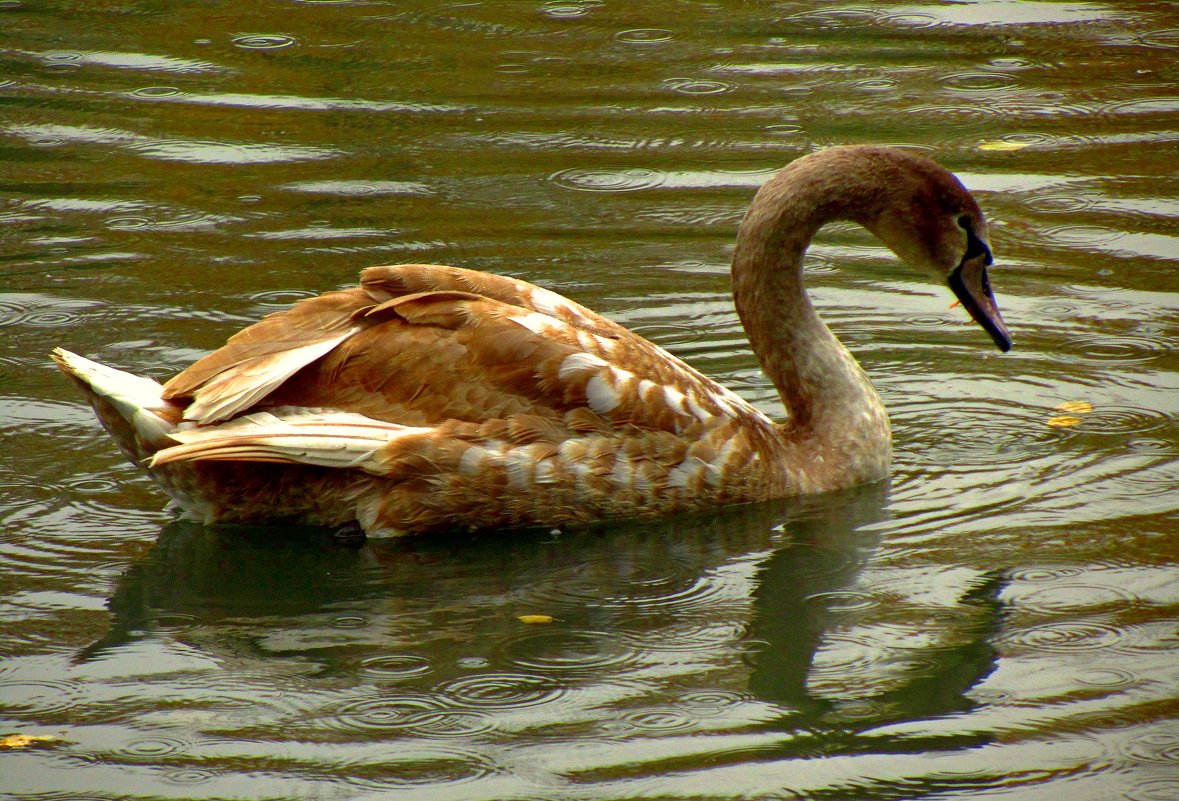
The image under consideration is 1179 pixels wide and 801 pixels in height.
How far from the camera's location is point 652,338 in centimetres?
781

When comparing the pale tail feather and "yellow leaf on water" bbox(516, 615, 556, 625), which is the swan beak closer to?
the pale tail feather

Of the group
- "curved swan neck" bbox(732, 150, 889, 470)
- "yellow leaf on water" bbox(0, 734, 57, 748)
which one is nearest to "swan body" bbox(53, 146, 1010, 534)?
"curved swan neck" bbox(732, 150, 889, 470)

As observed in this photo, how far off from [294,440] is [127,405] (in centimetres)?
57

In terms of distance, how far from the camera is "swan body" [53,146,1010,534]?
5887mm

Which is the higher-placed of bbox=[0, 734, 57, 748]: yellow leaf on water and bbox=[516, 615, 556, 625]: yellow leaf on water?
bbox=[0, 734, 57, 748]: yellow leaf on water

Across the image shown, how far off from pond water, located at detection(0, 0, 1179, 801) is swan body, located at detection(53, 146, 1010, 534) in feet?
0.47

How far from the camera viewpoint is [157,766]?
4.45 meters

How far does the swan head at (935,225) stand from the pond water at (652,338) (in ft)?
1.76

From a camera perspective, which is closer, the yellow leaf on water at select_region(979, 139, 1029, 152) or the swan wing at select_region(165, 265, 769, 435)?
the swan wing at select_region(165, 265, 769, 435)

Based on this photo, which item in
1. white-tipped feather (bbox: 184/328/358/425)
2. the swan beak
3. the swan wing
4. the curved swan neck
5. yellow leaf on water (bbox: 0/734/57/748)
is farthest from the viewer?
the swan beak

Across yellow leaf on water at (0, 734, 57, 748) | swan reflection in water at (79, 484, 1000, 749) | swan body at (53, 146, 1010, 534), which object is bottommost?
swan reflection in water at (79, 484, 1000, 749)

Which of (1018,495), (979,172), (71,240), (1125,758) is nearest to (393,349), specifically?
(1018,495)

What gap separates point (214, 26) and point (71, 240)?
13.0ft

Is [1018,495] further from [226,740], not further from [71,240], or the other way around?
[71,240]
